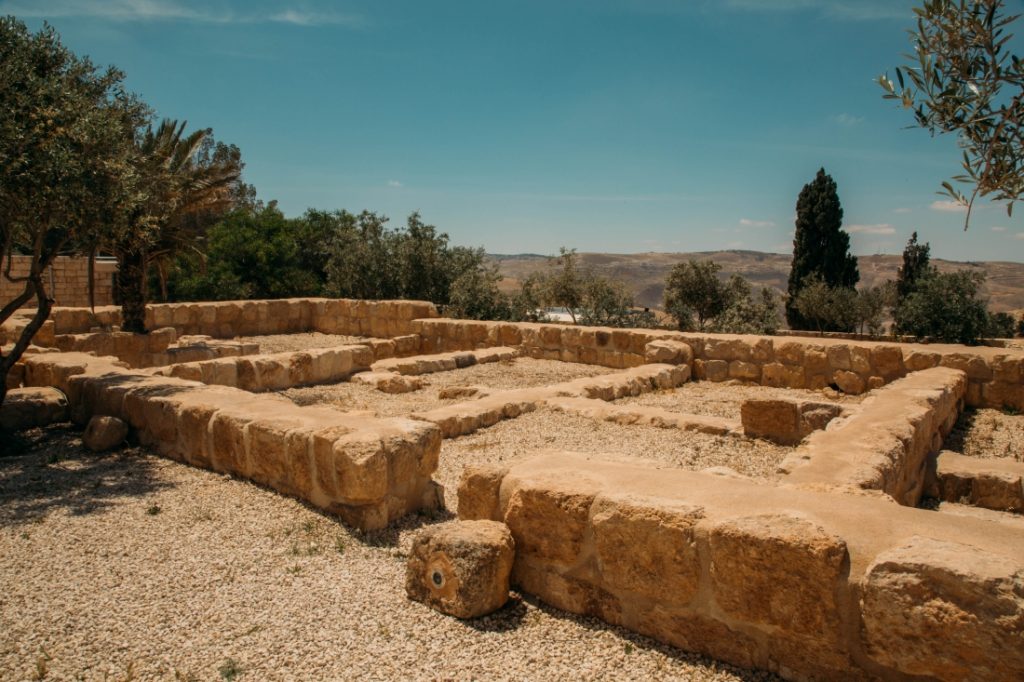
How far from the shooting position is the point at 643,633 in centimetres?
311

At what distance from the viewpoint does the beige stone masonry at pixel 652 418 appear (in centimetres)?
742

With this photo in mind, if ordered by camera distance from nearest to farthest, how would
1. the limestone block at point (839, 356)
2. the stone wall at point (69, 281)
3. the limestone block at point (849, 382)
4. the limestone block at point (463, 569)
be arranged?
the limestone block at point (463, 569), the limestone block at point (849, 382), the limestone block at point (839, 356), the stone wall at point (69, 281)

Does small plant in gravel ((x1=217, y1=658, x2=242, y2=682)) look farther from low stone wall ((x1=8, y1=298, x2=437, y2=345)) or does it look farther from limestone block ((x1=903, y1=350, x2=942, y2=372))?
low stone wall ((x1=8, y1=298, x2=437, y2=345))

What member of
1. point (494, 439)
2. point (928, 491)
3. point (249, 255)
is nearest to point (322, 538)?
point (494, 439)

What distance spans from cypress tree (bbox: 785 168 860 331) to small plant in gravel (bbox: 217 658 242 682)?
28.5 metres

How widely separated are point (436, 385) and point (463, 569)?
23.7 ft

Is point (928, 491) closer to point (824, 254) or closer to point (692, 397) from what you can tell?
point (692, 397)

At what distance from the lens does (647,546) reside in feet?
10.0

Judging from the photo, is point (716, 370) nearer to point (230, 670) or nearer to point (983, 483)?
point (983, 483)

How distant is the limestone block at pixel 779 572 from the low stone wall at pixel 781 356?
806cm

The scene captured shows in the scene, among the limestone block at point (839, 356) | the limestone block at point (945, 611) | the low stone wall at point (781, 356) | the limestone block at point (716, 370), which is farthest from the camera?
the limestone block at point (716, 370)

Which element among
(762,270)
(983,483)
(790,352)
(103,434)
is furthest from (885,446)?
(762,270)

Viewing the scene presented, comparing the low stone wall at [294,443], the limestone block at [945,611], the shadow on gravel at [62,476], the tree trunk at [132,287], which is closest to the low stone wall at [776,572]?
the limestone block at [945,611]

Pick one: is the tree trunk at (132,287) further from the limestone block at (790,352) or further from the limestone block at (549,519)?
the limestone block at (549,519)
